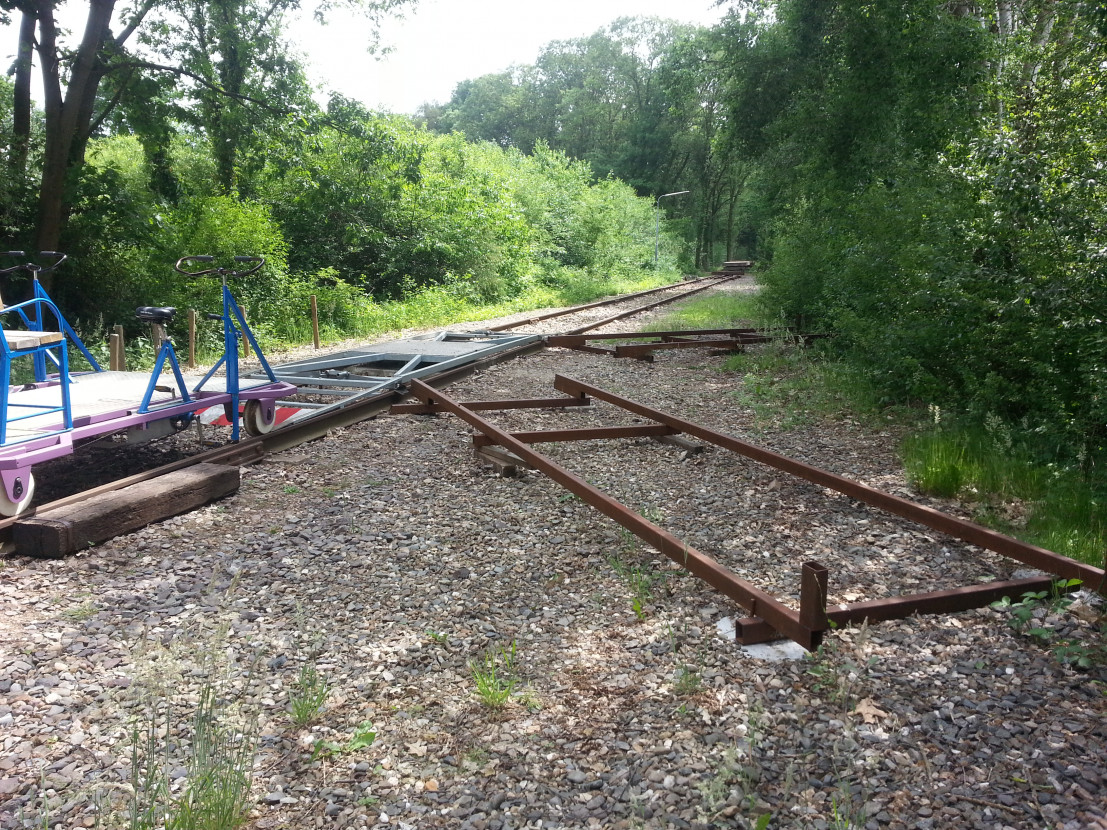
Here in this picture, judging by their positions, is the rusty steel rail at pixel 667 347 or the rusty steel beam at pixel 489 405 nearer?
the rusty steel beam at pixel 489 405

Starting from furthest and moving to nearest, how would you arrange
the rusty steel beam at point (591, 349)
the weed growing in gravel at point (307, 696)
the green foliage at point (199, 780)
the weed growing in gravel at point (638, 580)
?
the rusty steel beam at point (591, 349)
the weed growing in gravel at point (638, 580)
the weed growing in gravel at point (307, 696)
the green foliage at point (199, 780)

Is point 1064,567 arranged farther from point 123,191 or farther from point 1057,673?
point 123,191

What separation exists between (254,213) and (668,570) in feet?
55.9

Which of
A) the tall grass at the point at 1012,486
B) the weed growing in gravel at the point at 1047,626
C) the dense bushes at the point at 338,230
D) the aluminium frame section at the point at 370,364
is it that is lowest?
the weed growing in gravel at the point at 1047,626

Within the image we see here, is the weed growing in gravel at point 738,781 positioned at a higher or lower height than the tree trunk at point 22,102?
lower

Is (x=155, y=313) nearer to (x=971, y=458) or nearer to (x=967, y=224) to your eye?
(x=971, y=458)

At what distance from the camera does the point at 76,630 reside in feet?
10.9

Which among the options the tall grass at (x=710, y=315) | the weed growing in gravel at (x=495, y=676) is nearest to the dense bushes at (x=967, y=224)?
the tall grass at (x=710, y=315)

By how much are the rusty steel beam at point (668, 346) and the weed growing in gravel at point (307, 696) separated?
353 inches

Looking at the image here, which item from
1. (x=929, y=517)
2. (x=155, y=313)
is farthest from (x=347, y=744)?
(x=155, y=313)

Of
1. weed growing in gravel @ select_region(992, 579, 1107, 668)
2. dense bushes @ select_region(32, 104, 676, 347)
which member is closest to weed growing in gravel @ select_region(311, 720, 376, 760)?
weed growing in gravel @ select_region(992, 579, 1107, 668)

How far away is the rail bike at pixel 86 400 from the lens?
168 inches

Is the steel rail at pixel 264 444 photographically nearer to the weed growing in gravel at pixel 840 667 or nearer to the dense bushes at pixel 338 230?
the weed growing in gravel at pixel 840 667

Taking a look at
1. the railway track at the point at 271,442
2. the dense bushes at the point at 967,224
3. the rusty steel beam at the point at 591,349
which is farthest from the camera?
the rusty steel beam at the point at 591,349
